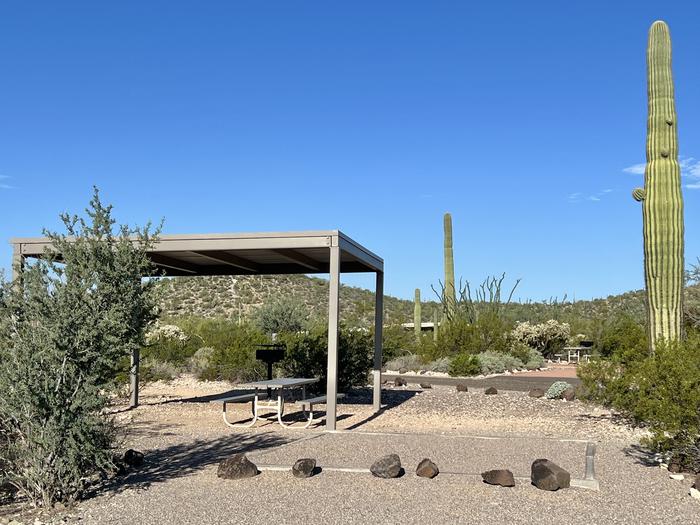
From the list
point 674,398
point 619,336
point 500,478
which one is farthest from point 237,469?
point 619,336

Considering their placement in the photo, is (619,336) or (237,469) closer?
(237,469)

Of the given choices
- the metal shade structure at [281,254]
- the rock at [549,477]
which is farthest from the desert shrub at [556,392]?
the rock at [549,477]

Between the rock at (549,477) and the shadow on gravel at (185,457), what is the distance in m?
3.47

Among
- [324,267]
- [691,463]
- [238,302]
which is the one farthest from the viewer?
[238,302]

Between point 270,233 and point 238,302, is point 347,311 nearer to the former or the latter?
point 238,302

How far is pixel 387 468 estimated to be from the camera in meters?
7.54

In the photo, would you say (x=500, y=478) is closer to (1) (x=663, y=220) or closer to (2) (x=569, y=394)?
(1) (x=663, y=220)

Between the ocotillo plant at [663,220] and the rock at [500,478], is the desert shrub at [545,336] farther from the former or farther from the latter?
the rock at [500,478]

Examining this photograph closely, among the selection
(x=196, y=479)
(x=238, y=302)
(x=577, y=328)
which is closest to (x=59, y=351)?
(x=196, y=479)

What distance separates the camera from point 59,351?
643 cm

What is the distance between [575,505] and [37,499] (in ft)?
15.1

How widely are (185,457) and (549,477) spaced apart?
13.9 ft

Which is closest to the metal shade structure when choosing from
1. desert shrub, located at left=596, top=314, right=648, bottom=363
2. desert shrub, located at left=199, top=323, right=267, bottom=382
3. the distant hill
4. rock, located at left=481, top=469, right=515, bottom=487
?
rock, located at left=481, top=469, right=515, bottom=487

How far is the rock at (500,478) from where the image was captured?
283 inches
